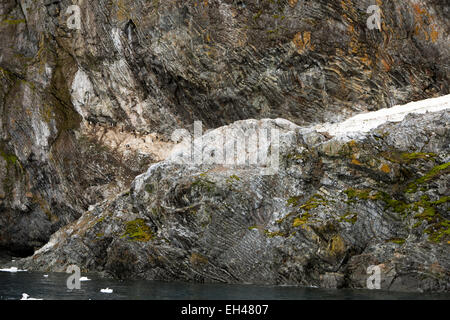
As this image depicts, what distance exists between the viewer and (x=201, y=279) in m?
40.7

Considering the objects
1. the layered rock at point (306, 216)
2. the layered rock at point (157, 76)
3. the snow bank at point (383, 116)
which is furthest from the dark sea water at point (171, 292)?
the layered rock at point (157, 76)

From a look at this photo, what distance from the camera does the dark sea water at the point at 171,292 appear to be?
96.2ft

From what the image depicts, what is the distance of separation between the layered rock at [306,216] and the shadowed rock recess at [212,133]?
0.36ft

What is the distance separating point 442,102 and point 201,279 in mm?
24612

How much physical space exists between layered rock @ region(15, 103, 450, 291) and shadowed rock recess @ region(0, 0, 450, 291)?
109 mm

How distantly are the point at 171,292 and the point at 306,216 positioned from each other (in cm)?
1219

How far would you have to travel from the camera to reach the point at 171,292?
32.2 meters

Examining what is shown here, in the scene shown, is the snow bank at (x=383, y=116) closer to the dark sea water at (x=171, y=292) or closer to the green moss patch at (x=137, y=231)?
the dark sea water at (x=171, y=292)

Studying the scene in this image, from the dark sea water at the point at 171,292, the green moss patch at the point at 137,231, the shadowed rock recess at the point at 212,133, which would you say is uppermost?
the shadowed rock recess at the point at 212,133

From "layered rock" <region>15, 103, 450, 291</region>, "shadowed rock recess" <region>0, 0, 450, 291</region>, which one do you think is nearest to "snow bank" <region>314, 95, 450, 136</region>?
"layered rock" <region>15, 103, 450, 291</region>

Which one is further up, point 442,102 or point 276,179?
point 442,102
